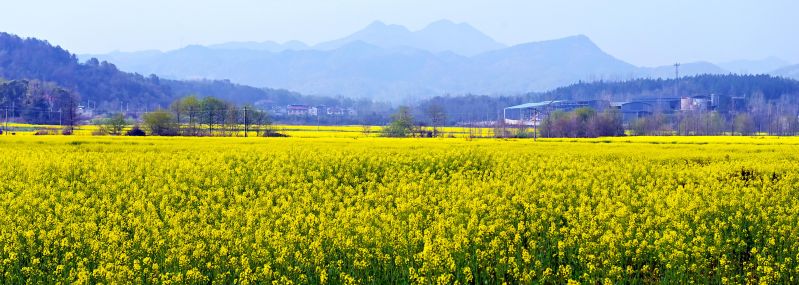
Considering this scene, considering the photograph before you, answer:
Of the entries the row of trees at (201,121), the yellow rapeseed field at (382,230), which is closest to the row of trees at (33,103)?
the row of trees at (201,121)

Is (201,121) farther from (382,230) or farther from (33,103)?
(382,230)

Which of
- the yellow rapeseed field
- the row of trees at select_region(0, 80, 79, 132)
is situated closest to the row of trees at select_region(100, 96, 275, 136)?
the row of trees at select_region(0, 80, 79, 132)

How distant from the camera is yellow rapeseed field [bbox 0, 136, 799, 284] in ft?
36.0

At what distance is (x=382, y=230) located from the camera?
42.8 ft

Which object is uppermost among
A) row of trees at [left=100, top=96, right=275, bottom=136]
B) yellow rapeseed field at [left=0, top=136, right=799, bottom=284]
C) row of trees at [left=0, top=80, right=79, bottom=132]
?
row of trees at [left=0, top=80, right=79, bottom=132]

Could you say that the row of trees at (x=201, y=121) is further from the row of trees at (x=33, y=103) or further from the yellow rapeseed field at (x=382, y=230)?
the yellow rapeseed field at (x=382, y=230)

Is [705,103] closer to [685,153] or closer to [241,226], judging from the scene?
[685,153]

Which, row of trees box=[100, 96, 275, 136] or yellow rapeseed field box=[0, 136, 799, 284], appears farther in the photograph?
row of trees box=[100, 96, 275, 136]

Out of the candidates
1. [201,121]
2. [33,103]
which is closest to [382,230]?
[201,121]

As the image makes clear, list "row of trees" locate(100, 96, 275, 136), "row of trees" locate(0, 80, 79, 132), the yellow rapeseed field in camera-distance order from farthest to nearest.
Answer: "row of trees" locate(0, 80, 79, 132), "row of trees" locate(100, 96, 275, 136), the yellow rapeseed field

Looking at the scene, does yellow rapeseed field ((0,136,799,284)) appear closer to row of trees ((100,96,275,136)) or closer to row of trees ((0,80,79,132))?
row of trees ((100,96,275,136))

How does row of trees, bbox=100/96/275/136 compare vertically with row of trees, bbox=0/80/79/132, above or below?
below

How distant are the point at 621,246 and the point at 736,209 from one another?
226 inches

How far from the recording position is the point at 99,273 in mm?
10109
